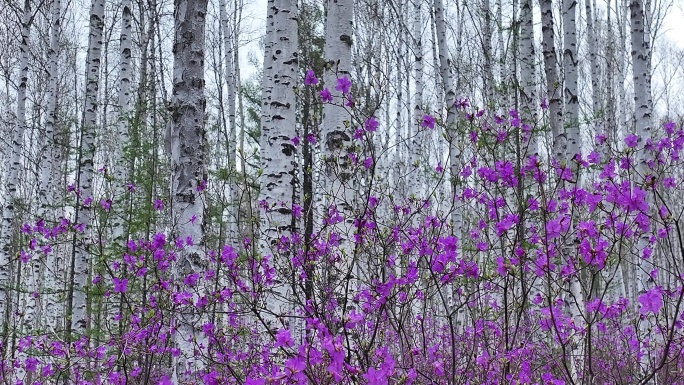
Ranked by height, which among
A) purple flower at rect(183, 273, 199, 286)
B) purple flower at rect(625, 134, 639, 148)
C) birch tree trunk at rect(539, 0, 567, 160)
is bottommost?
purple flower at rect(183, 273, 199, 286)

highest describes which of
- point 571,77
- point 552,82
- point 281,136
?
point 571,77

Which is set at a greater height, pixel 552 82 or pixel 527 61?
pixel 527 61

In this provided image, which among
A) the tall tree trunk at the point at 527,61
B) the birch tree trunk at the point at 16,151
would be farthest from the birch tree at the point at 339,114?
the birch tree trunk at the point at 16,151

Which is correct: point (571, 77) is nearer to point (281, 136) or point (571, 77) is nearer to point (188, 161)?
point (281, 136)

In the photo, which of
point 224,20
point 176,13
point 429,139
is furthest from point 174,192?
point 429,139

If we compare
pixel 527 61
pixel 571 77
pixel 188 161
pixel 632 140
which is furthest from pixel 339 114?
pixel 527 61

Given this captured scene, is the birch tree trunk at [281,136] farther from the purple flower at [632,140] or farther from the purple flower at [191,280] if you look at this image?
the purple flower at [632,140]

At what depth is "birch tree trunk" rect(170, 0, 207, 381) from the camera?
12.2 feet

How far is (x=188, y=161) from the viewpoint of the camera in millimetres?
3717

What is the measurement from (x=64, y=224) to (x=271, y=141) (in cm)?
204

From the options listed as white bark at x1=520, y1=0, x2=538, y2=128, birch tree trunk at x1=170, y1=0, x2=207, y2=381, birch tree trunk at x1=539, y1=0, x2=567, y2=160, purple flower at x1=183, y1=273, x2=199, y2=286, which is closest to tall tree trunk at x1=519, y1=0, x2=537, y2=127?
white bark at x1=520, y1=0, x2=538, y2=128

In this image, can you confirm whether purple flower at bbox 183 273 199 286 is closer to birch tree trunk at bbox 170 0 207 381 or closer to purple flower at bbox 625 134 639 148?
birch tree trunk at bbox 170 0 207 381

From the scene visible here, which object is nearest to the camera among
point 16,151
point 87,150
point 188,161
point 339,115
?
point 188,161

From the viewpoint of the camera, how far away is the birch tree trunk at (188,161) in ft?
12.2
